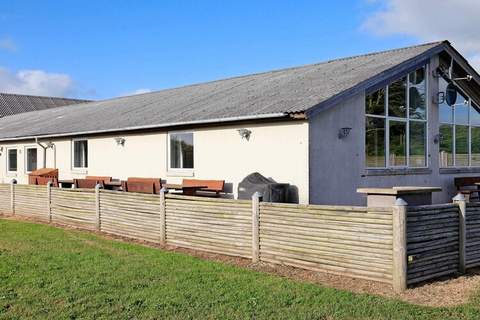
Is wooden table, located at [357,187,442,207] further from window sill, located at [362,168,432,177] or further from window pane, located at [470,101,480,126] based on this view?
window pane, located at [470,101,480,126]

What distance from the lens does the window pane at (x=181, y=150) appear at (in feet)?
48.8

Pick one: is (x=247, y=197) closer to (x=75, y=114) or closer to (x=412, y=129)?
(x=412, y=129)

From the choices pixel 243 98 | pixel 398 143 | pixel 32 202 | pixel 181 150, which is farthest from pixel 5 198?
pixel 398 143

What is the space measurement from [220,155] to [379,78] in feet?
14.6

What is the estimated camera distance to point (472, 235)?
827 centimetres

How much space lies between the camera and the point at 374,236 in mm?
7359

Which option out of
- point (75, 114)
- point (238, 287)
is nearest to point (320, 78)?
point (238, 287)

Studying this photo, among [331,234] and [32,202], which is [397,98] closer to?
[331,234]

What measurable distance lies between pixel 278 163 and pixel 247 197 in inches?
42.2

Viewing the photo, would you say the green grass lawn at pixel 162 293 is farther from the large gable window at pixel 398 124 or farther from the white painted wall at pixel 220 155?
the large gable window at pixel 398 124

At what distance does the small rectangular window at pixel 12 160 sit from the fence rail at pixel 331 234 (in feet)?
49.6

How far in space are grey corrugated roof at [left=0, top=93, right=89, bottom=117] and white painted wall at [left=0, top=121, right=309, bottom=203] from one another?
2641 cm

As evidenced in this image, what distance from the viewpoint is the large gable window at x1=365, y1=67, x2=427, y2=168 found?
1316 cm

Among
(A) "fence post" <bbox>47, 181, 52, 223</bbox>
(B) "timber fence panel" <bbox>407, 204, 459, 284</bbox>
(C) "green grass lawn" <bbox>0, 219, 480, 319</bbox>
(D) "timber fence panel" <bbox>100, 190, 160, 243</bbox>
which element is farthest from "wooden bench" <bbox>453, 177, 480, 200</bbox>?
(A) "fence post" <bbox>47, 181, 52, 223</bbox>
